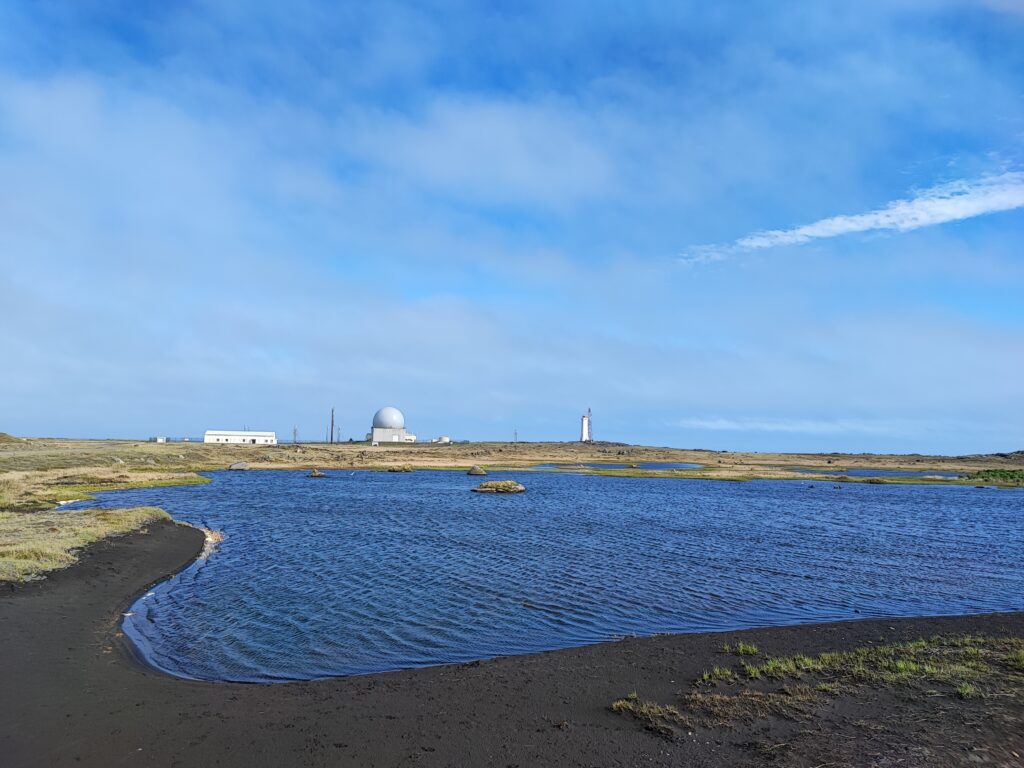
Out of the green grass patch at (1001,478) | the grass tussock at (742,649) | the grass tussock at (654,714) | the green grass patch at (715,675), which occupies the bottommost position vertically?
the green grass patch at (1001,478)

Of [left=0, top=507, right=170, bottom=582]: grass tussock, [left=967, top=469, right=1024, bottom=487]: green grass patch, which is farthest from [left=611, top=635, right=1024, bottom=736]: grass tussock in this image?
[left=967, top=469, right=1024, bottom=487]: green grass patch

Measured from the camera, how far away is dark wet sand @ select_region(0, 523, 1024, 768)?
1107 cm

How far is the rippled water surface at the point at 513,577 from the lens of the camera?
778 inches

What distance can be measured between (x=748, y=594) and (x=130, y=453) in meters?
112

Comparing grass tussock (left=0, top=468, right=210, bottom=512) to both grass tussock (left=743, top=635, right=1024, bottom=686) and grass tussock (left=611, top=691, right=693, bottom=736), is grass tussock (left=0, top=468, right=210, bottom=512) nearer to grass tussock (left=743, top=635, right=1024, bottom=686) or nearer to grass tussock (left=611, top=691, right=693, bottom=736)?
grass tussock (left=611, top=691, right=693, bottom=736)

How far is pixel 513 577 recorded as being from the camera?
2888 centimetres

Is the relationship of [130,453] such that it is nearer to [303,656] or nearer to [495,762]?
[303,656]

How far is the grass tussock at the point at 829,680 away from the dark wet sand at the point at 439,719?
516 millimetres

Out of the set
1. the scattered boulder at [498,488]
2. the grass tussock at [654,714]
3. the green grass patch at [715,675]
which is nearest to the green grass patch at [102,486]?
the scattered boulder at [498,488]

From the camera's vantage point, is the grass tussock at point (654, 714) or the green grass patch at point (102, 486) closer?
the grass tussock at point (654, 714)

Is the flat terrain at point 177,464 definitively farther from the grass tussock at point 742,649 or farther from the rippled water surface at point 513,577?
the grass tussock at point 742,649

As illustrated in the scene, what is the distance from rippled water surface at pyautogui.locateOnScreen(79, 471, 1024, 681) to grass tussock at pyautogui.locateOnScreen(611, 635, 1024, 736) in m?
5.52

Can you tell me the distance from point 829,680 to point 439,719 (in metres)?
9.26

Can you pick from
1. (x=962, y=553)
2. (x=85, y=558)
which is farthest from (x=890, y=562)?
(x=85, y=558)
